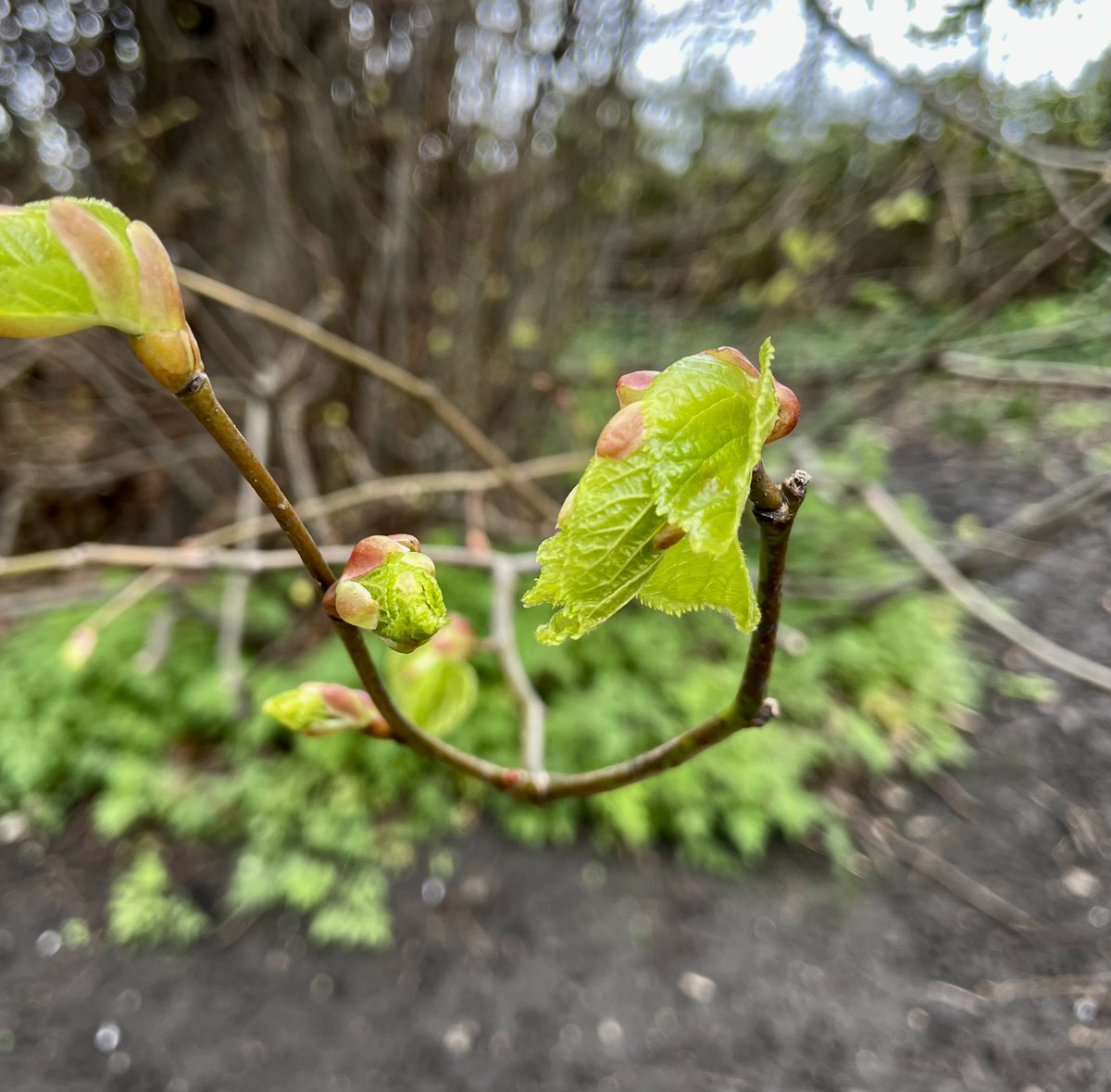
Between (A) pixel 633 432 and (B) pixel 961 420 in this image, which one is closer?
(A) pixel 633 432

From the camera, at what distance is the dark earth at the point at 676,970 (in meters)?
1.56


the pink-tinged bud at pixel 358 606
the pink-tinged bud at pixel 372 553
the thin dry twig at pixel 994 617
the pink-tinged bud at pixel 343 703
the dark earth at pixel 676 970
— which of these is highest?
the pink-tinged bud at pixel 372 553

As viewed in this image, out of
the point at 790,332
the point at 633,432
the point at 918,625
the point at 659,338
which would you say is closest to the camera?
the point at 633,432

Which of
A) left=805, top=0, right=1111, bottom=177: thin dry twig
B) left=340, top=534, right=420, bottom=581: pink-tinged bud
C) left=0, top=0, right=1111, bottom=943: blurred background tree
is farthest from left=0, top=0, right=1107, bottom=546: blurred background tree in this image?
left=340, top=534, right=420, bottom=581: pink-tinged bud

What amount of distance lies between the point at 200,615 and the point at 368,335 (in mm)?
936

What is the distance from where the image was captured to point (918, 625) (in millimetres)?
2432

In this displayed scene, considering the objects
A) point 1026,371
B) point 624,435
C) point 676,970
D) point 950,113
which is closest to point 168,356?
point 624,435

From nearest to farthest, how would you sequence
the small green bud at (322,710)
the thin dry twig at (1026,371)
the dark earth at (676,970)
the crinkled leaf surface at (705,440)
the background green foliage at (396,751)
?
the crinkled leaf surface at (705,440)
the small green bud at (322,710)
the thin dry twig at (1026,371)
the dark earth at (676,970)
the background green foliage at (396,751)

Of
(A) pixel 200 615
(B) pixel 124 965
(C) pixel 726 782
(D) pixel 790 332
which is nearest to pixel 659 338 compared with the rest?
(D) pixel 790 332

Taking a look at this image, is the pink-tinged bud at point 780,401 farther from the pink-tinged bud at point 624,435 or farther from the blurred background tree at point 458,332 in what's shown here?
the blurred background tree at point 458,332

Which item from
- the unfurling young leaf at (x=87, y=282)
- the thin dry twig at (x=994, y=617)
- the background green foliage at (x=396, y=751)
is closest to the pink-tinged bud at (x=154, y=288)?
the unfurling young leaf at (x=87, y=282)

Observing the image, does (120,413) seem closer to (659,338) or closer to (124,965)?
(124,965)

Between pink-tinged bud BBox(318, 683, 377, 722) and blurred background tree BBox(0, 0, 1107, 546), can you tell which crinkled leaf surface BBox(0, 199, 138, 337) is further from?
blurred background tree BBox(0, 0, 1107, 546)

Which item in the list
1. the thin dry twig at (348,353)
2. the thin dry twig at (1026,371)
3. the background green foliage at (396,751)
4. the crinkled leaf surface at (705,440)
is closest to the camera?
the crinkled leaf surface at (705,440)
